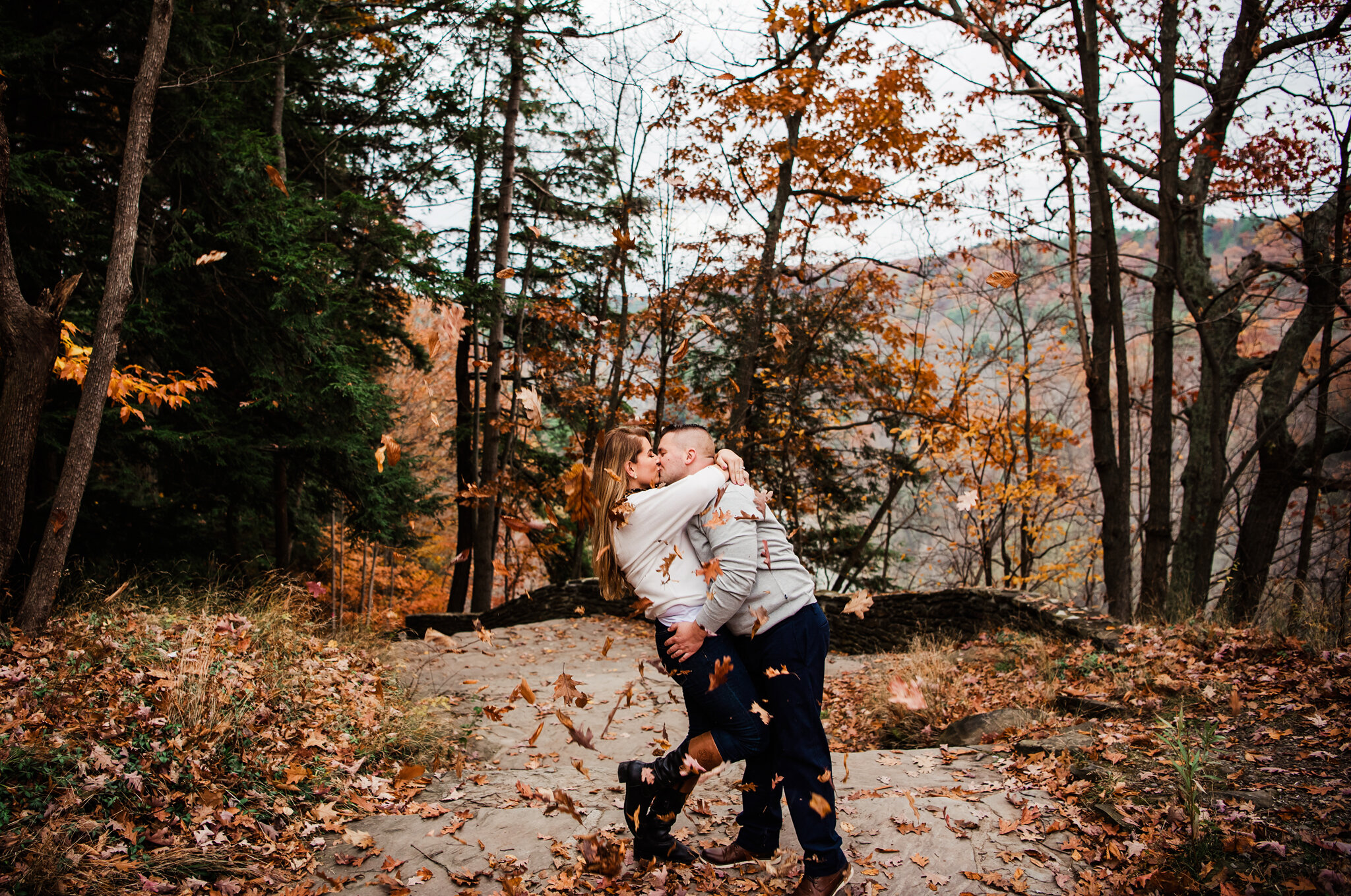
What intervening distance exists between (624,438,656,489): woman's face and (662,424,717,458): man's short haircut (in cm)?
12

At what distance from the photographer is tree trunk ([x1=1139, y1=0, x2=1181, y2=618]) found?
7746mm

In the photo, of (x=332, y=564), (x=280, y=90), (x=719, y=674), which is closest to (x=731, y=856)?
(x=719, y=674)

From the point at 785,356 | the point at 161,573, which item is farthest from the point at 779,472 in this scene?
the point at 161,573

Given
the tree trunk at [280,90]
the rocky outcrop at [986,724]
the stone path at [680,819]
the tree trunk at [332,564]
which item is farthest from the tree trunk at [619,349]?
the rocky outcrop at [986,724]

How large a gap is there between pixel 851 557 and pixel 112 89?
1242 centimetres

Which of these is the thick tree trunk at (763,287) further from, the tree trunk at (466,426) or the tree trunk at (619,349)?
the tree trunk at (466,426)

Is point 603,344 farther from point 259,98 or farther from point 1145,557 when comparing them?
point 1145,557

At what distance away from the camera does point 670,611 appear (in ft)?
8.63

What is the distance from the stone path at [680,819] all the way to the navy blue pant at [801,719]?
1.39 feet

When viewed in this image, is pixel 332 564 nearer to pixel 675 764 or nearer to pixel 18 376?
pixel 18 376

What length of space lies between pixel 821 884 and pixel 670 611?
42.5 inches

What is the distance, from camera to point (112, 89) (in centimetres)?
746

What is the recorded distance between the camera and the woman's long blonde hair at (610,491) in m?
2.82

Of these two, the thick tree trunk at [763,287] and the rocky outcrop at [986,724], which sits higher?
the thick tree trunk at [763,287]
